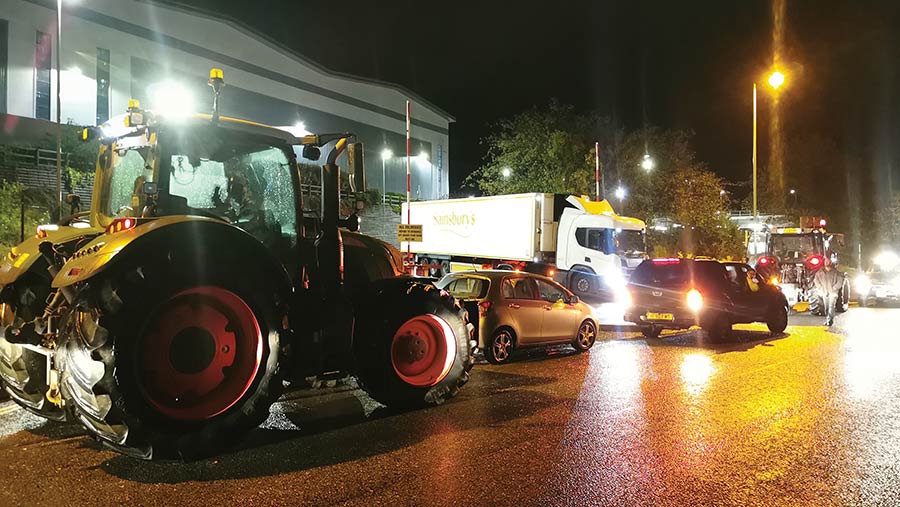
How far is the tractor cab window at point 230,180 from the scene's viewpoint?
5.70 meters

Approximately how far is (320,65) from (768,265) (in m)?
30.1

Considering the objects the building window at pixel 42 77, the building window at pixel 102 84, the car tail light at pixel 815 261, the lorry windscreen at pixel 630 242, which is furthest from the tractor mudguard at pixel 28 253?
the building window at pixel 102 84

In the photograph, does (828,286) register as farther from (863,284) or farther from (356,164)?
(356,164)

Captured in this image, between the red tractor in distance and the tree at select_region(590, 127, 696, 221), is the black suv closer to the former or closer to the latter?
the red tractor in distance

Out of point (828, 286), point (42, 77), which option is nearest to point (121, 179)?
point (828, 286)

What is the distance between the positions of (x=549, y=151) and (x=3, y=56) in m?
24.6

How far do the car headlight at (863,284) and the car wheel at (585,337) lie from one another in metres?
15.2

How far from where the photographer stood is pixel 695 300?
42.0 ft

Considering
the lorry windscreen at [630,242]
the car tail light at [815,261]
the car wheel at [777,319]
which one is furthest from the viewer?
the lorry windscreen at [630,242]

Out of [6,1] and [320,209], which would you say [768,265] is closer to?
[320,209]

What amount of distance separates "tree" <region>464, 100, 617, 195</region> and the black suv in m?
20.9

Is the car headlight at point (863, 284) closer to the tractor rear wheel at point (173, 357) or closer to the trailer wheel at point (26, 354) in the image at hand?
the tractor rear wheel at point (173, 357)

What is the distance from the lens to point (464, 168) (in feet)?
226

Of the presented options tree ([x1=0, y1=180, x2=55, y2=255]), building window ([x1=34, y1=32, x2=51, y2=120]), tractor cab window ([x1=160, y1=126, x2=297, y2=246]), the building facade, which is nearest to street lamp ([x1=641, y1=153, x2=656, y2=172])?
the building facade
